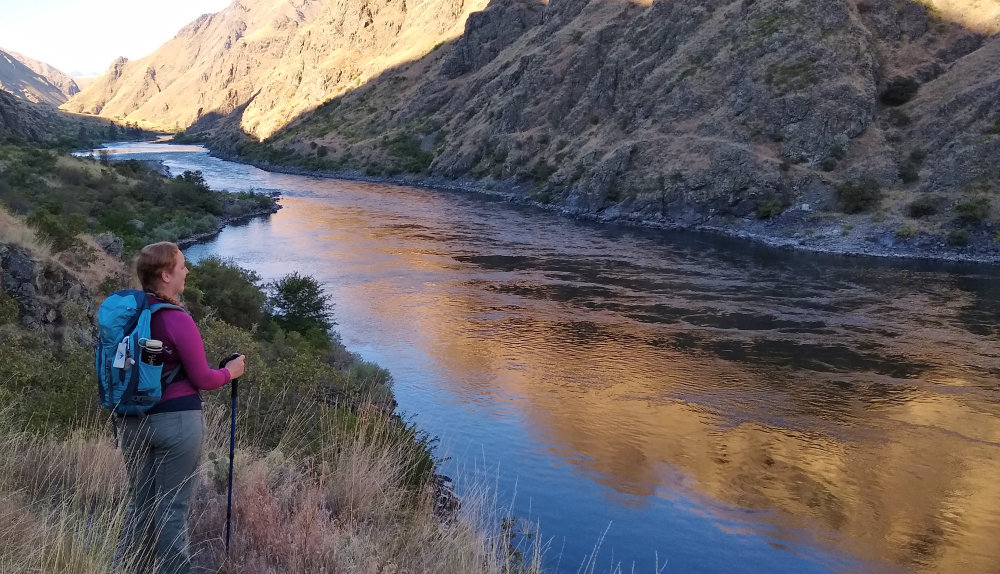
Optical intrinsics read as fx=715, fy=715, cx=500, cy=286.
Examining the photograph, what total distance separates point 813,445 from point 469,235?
3186 centimetres

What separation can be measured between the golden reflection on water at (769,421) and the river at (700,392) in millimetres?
66

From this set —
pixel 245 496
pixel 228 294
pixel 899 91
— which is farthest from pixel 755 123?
pixel 245 496

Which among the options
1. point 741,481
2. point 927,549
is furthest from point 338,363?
point 927,549

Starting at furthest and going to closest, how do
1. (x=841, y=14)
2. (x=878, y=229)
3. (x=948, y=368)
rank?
1. (x=841, y=14)
2. (x=878, y=229)
3. (x=948, y=368)

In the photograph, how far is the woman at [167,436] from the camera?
14.1ft

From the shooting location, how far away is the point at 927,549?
12477 mm

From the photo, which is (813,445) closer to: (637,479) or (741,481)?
(741,481)

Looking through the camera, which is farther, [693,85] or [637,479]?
[693,85]

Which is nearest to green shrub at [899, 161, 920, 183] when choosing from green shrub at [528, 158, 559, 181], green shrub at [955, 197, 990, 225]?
green shrub at [955, 197, 990, 225]

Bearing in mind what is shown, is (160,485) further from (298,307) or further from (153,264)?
(298,307)

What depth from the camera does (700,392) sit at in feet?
64.9

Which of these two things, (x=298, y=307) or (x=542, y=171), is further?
(x=542, y=171)

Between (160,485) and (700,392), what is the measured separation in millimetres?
Answer: 17281

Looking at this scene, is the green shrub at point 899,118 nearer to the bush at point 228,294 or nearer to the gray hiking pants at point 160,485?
the bush at point 228,294
